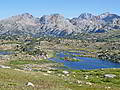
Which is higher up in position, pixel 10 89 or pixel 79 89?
pixel 10 89

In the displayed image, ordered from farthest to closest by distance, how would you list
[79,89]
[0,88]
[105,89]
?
[105,89] → [79,89] → [0,88]

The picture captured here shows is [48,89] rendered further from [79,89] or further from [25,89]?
[79,89]

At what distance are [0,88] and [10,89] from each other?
1.51m

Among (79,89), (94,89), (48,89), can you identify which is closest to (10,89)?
(48,89)

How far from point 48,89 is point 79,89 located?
11325mm

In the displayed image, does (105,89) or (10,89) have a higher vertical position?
(10,89)

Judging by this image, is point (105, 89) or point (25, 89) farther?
point (105, 89)

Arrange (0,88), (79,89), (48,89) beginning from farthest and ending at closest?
(79,89)
(48,89)
(0,88)

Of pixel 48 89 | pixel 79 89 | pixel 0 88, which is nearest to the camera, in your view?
pixel 0 88

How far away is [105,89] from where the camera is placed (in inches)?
2125

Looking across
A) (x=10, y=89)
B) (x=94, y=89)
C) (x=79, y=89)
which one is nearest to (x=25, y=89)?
(x=10, y=89)

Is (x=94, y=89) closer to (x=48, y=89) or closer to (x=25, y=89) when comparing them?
(x=48, y=89)

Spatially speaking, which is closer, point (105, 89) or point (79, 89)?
point (79, 89)

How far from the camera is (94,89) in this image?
5225 cm
